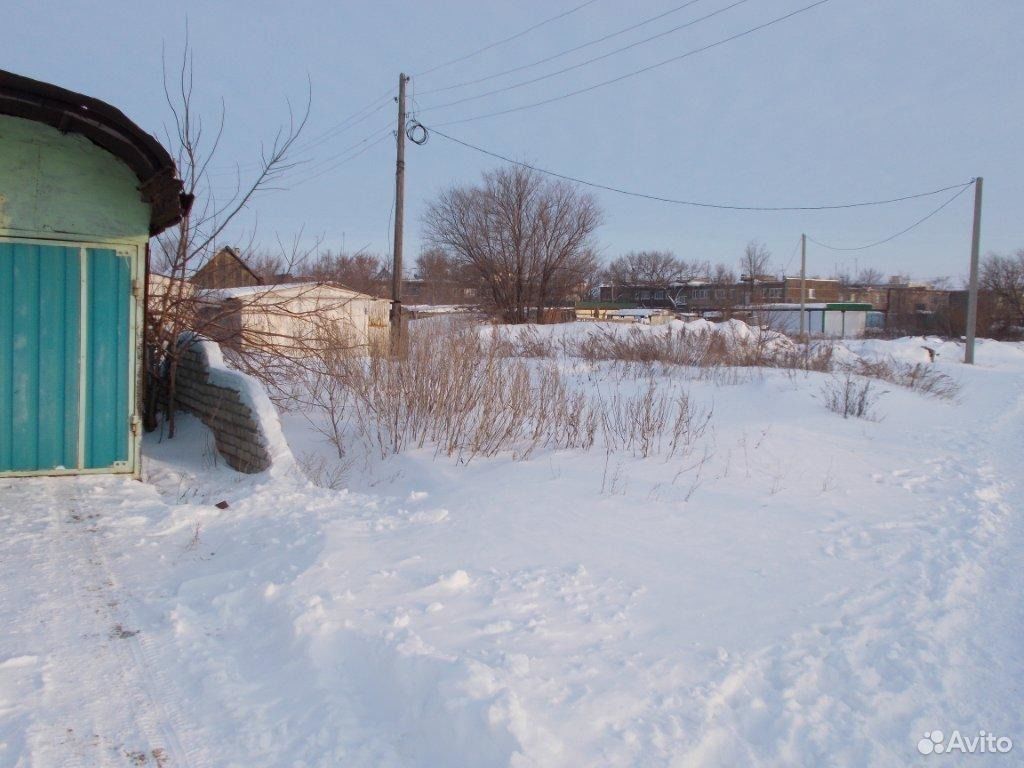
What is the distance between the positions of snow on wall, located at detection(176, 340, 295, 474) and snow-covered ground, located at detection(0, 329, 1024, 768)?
1.02 feet

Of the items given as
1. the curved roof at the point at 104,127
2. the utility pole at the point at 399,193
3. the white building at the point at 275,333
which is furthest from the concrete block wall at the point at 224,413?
the utility pole at the point at 399,193

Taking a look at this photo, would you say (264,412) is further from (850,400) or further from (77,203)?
(850,400)

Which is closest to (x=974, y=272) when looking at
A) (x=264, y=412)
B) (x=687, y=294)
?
(x=264, y=412)

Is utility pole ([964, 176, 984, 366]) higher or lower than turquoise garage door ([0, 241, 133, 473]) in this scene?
higher

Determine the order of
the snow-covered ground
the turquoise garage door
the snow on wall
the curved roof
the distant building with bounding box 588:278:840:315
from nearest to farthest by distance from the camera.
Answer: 1. the snow-covered ground
2. the curved roof
3. the turquoise garage door
4. the snow on wall
5. the distant building with bounding box 588:278:840:315

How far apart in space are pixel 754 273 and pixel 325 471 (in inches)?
2214

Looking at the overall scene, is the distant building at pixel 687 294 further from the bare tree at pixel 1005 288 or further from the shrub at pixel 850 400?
the shrub at pixel 850 400

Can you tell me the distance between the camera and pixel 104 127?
6.32 meters

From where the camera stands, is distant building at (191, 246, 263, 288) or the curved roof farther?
distant building at (191, 246, 263, 288)

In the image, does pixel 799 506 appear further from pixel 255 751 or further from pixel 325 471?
pixel 255 751

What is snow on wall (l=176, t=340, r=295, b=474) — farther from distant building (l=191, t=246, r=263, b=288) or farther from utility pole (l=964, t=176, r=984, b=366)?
utility pole (l=964, t=176, r=984, b=366)

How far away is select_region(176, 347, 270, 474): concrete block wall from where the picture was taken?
23.7ft

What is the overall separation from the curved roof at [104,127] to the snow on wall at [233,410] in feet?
6.27

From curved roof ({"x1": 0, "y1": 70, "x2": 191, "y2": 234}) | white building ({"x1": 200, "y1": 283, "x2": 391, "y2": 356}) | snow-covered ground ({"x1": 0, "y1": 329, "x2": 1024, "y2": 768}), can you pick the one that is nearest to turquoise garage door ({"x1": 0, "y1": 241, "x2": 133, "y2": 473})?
snow-covered ground ({"x1": 0, "y1": 329, "x2": 1024, "y2": 768})
